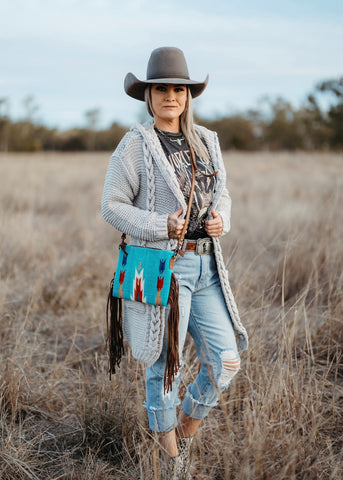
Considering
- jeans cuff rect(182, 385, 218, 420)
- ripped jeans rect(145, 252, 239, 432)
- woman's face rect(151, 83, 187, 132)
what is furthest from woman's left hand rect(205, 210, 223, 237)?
jeans cuff rect(182, 385, 218, 420)

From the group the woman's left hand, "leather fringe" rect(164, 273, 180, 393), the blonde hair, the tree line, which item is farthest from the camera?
the tree line

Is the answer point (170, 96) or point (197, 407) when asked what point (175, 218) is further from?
point (197, 407)

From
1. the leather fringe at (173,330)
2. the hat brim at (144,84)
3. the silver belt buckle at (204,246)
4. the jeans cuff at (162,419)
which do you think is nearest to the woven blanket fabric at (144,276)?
the leather fringe at (173,330)

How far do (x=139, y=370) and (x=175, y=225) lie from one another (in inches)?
44.7

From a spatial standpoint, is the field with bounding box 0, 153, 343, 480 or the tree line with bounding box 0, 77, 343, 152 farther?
the tree line with bounding box 0, 77, 343, 152

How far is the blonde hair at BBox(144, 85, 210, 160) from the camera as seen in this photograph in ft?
7.33

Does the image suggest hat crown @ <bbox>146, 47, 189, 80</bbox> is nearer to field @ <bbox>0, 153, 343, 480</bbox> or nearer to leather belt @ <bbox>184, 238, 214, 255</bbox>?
leather belt @ <bbox>184, 238, 214, 255</bbox>

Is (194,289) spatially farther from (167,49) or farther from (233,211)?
(233,211)

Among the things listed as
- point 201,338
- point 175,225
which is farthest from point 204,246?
point 201,338

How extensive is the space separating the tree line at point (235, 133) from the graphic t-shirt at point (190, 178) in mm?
27692

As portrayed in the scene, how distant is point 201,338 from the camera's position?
2213 mm

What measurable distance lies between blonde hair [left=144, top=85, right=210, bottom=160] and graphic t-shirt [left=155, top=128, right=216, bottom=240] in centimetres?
3

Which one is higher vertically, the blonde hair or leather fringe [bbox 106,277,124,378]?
the blonde hair

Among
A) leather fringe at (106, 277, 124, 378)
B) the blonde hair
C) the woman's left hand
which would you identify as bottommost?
leather fringe at (106, 277, 124, 378)
